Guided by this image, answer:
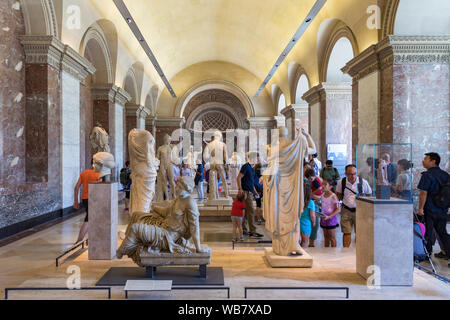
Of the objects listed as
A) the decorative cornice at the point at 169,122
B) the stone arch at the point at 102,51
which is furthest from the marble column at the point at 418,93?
the decorative cornice at the point at 169,122

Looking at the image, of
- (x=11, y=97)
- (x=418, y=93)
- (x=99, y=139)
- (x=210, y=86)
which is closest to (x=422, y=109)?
(x=418, y=93)

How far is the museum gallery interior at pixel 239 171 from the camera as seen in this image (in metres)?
3.75

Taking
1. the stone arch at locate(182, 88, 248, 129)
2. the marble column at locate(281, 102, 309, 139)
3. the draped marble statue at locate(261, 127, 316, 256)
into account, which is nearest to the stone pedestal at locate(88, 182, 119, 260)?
the draped marble statue at locate(261, 127, 316, 256)

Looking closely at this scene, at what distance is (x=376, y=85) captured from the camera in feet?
26.9

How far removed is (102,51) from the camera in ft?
40.5

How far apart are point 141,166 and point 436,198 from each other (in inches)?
187

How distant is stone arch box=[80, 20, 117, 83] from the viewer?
38.1 ft

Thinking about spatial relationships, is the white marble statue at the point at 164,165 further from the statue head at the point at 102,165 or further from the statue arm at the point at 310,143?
the statue arm at the point at 310,143

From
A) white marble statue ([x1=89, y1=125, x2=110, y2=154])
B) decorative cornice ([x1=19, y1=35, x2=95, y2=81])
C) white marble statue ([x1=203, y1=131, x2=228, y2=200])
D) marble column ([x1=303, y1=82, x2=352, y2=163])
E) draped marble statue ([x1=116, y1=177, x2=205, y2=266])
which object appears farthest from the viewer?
marble column ([x1=303, y1=82, x2=352, y2=163])

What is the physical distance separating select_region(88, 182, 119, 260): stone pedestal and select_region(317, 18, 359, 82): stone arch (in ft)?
25.5

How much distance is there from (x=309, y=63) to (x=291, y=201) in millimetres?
10492

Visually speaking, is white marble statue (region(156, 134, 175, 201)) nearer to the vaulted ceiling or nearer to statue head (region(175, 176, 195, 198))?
statue head (region(175, 176, 195, 198))

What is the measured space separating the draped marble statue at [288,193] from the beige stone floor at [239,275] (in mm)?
409
